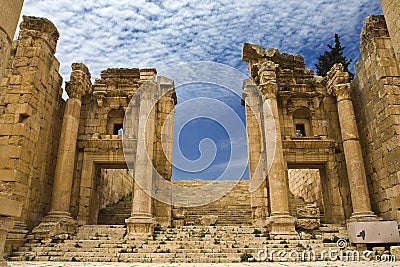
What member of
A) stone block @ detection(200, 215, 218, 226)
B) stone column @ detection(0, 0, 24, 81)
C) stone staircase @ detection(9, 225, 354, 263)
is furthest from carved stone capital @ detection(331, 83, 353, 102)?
stone column @ detection(0, 0, 24, 81)

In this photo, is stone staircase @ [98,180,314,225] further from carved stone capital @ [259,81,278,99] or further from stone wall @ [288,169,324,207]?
carved stone capital @ [259,81,278,99]

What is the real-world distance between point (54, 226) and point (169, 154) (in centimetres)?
601

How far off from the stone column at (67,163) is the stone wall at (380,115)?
41.7 ft

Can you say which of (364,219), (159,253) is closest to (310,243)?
(364,219)

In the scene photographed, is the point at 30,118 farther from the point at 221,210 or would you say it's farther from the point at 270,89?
the point at 270,89

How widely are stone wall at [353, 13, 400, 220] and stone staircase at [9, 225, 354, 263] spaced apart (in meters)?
2.44

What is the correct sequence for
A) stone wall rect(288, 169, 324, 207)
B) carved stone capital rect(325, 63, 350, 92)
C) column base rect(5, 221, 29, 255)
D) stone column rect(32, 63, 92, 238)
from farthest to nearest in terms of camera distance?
stone wall rect(288, 169, 324, 207) < carved stone capital rect(325, 63, 350, 92) < stone column rect(32, 63, 92, 238) < column base rect(5, 221, 29, 255)

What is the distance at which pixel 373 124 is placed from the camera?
1362 cm

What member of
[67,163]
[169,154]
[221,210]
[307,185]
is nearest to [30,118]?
[67,163]

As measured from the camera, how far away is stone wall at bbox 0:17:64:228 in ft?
37.6

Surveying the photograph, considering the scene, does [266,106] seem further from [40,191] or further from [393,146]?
[40,191]

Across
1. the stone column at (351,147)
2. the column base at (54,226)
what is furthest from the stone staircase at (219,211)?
the stone column at (351,147)

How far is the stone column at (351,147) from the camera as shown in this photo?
13.0m

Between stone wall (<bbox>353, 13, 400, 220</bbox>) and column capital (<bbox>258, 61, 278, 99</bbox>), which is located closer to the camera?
stone wall (<bbox>353, 13, 400, 220</bbox>)
